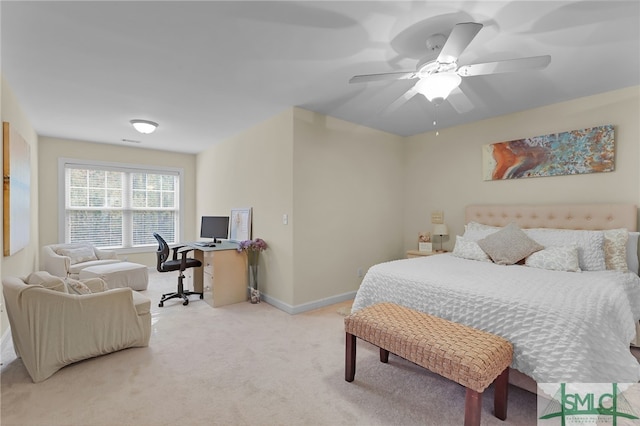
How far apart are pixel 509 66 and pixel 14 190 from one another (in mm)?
4507

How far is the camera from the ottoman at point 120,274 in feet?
13.6

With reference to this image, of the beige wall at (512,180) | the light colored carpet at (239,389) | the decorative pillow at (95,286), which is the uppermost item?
the beige wall at (512,180)

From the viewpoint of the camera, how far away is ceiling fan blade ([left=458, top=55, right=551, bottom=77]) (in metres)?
1.81

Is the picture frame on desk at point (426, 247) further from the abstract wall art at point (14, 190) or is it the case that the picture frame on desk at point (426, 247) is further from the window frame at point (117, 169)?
the window frame at point (117, 169)

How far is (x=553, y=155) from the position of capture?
342cm

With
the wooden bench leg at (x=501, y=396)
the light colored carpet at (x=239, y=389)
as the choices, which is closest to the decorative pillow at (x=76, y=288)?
the light colored carpet at (x=239, y=389)

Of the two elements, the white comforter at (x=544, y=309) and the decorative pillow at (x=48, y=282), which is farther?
the decorative pillow at (x=48, y=282)

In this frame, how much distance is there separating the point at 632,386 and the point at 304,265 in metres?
2.97

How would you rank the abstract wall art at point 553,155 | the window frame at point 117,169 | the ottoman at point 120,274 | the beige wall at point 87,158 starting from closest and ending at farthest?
the abstract wall art at point 553,155 < the ottoman at point 120,274 < the beige wall at point 87,158 < the window frame at point 117,169

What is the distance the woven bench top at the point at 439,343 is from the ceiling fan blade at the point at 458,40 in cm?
179

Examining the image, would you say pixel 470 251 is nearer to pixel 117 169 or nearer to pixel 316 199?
pixel 316 199

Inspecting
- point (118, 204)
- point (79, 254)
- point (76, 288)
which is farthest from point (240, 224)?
point (118, 204)

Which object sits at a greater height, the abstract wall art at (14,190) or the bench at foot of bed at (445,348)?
the abstract wall art at (14,190)

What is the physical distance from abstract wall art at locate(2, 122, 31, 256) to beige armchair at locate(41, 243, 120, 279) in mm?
899
